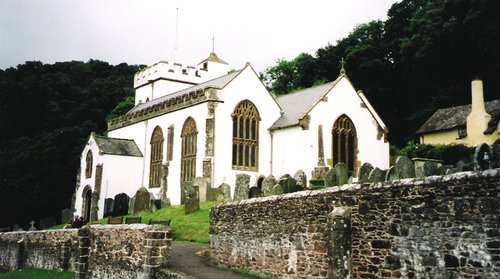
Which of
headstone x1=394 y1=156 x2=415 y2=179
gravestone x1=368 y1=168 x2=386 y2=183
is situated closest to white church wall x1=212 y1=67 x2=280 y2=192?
gravestone x1=368 y1=168 x2=386 y2=183

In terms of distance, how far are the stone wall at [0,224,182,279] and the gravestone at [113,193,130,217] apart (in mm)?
9880

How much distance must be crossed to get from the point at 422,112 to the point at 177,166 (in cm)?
2646

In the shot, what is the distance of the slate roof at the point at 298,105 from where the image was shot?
123ft

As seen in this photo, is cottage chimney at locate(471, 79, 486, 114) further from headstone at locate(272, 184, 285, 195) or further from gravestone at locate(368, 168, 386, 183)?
gravestone at locate(368, 168, 386, 183)

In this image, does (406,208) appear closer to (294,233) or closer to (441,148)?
(294,233)

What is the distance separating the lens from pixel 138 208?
3512 centimetres

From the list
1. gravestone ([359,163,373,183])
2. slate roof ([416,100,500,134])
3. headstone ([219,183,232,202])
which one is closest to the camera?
gravestone ([359,163,373,183])

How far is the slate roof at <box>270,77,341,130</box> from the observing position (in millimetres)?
37438

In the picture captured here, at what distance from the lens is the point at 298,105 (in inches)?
1571

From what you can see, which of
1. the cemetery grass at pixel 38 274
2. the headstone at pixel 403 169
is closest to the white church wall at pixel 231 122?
the cemetery grass at pixel 38 274

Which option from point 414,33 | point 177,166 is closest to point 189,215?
point 177,166

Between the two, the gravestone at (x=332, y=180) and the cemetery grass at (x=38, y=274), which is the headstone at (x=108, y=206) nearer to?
the cemetery grass at (x=38, y=274)

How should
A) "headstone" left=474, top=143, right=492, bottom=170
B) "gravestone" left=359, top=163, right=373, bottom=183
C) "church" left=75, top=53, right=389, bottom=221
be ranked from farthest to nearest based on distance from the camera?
"church" left=75, top=53, right=389, bottom=221, "gravestone" left=359, top=163, right=373, bottom=183, "headstone" left=474, top=143, right=492, bottom=170

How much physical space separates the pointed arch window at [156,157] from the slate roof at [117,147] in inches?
72.1
